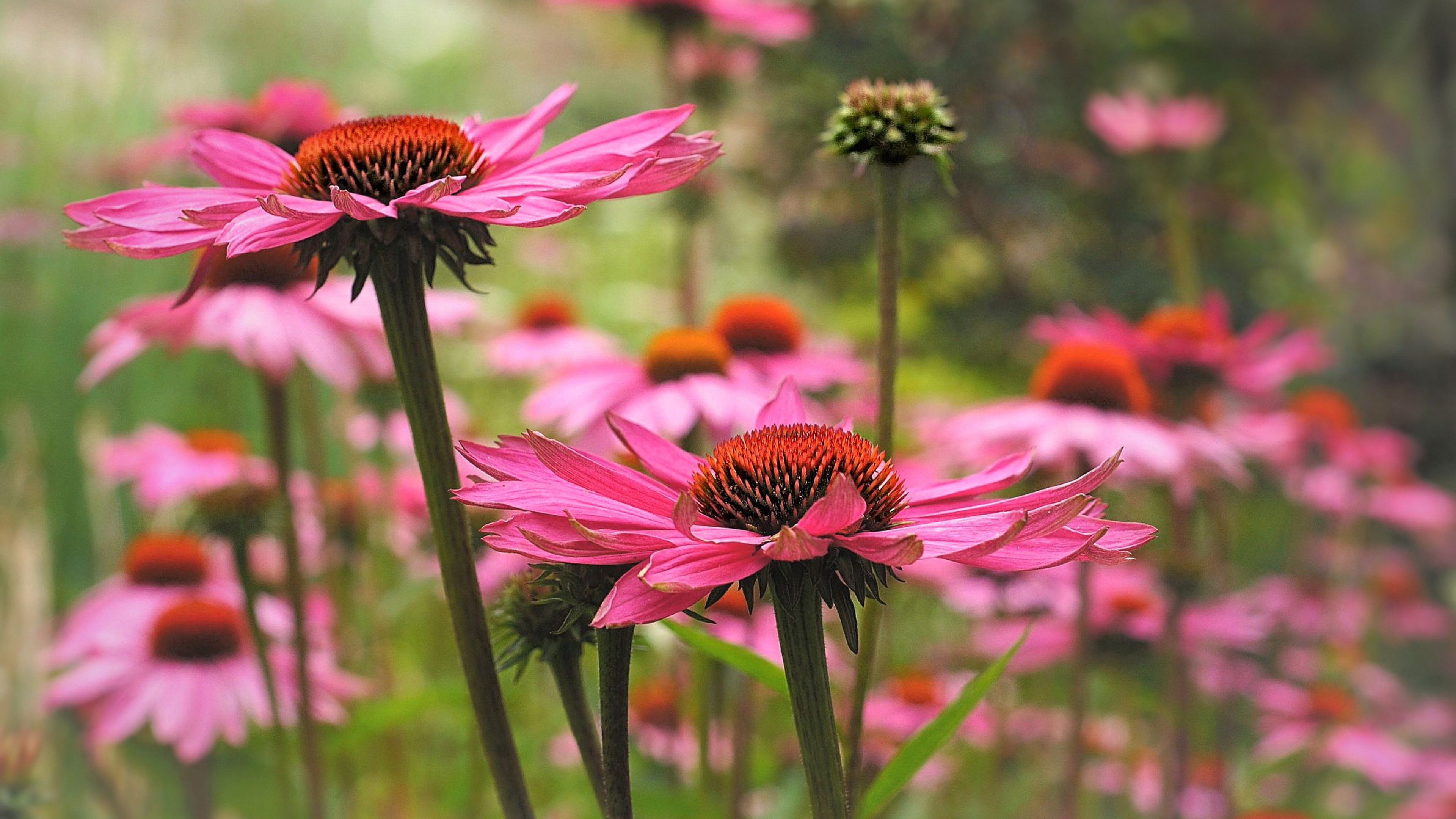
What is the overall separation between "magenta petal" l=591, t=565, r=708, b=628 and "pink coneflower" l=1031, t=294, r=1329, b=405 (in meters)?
0.81

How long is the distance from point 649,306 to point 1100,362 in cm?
170

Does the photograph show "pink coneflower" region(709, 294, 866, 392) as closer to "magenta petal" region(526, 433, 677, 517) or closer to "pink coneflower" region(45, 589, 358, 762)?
"pink coneflower" region(45, 589, 358, 762)

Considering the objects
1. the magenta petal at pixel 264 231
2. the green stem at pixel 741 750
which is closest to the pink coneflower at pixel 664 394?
the green stem at pixel 741 750

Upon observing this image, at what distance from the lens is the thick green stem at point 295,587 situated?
27.3 inches

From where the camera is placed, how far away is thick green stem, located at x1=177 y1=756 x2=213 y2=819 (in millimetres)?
833

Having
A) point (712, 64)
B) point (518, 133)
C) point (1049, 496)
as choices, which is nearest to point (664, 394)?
point (518, 133)

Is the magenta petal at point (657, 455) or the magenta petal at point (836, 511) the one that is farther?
the magenta petal at point (657, 455)

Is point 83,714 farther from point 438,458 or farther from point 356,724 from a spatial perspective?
point 438,458

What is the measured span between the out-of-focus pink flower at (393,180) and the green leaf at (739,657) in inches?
6.6

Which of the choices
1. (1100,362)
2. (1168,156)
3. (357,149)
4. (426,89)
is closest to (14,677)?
(357,149)

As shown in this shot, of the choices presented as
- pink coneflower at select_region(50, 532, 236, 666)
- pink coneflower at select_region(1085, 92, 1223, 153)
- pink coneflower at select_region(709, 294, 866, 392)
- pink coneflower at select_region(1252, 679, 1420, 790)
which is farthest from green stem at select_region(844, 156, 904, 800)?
pink coneflower at select_region(1085, 92, 1223, 153)

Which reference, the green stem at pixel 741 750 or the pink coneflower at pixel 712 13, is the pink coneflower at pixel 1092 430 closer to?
the green stem at pixel 741 750

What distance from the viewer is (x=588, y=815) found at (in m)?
0.83

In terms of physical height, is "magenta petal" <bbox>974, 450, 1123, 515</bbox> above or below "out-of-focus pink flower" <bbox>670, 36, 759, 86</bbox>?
below
